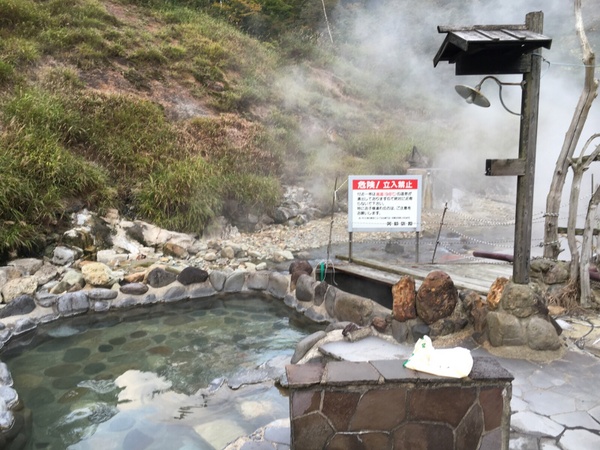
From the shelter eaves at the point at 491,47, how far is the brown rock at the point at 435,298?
6.48ft

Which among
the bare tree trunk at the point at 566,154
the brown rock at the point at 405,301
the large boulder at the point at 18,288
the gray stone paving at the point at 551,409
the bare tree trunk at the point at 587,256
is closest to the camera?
the gray stone paving at the point at 551,409

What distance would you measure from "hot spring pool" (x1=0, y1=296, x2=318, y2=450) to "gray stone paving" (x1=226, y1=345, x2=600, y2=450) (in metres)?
0.55

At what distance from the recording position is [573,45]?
2289 cm

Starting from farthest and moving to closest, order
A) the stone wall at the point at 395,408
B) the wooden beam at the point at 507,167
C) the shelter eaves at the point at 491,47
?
the wooden beam at the point at 507,167
the shelter eaves at the point at 491,47
the stone wall at the point at 395,408

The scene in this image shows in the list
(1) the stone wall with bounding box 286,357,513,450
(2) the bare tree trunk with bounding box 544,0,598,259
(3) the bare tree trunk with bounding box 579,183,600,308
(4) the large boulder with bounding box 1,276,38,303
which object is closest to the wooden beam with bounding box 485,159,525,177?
(3) the bare tree trunk with bounding box 579,183,600,308

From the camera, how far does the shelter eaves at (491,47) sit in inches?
148

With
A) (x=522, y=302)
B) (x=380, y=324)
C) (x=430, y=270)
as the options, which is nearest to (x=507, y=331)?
(x=522, y=302)

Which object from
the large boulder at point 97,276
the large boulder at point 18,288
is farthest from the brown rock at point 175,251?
the large boulder at point 18,288

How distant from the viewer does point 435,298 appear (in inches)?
169

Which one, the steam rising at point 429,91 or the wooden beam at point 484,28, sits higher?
the steam rising at point 429,91

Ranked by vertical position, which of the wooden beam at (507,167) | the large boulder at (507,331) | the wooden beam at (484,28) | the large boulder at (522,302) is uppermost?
the wooden beam at (484,28)

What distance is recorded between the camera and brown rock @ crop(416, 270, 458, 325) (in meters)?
4.29

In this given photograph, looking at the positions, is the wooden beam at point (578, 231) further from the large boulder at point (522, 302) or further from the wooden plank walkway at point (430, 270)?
the large boulder at point (522, 302)

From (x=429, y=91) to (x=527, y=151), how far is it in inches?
847
